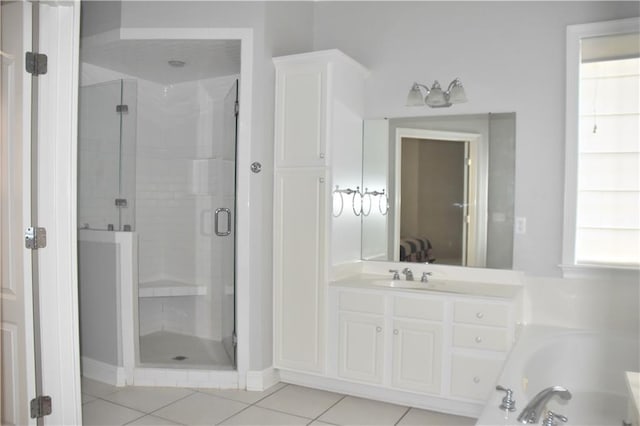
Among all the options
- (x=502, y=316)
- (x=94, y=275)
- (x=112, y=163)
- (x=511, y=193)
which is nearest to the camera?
(x=502, y=316)

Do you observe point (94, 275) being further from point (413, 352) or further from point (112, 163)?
point (413, 352)

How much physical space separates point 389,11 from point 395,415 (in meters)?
2.71

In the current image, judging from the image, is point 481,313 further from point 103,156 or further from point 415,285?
point 103,156

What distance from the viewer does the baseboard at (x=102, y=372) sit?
3561mm

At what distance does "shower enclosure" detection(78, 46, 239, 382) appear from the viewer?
145 inches

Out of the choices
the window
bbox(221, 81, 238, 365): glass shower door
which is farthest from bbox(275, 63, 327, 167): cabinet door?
the window

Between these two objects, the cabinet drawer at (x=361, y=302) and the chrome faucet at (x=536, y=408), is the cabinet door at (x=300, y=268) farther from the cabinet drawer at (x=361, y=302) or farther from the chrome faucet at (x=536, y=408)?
the chrome faucet at (x=536, y=408)

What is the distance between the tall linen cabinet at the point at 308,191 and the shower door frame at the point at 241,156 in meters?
0.21

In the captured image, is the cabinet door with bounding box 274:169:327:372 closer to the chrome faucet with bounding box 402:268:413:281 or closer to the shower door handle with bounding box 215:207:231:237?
the shower door handle with bounding box 215:207:231:237

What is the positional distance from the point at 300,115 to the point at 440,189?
3.54ft

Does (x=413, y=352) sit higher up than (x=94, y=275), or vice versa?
(x=94, y=275)

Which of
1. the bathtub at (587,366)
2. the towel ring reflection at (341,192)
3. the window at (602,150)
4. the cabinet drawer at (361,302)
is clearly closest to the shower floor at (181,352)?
the cabinet drawer at (361,302)

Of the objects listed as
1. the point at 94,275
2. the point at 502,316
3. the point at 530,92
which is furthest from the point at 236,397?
the point at 530,92

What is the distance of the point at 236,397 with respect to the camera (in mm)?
3373
